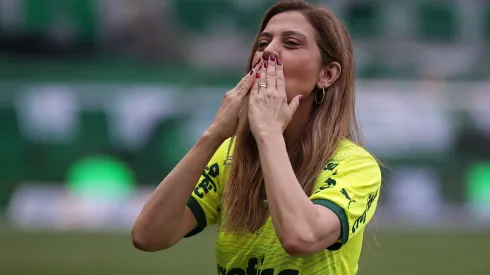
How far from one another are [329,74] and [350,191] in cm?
68

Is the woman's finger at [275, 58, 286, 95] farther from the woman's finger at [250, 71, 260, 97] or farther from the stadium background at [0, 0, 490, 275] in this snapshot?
the stadium background at [0, 0, 490, 275]

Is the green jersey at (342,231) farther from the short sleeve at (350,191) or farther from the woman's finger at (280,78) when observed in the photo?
the woman's finger at (280,78)

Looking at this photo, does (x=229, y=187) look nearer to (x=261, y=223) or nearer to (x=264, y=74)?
(x=261, y=223)

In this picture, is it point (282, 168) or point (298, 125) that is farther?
point (298, 125)

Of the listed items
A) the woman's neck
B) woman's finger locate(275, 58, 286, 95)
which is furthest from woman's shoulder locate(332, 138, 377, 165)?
woman's finger locate(275, 58, 286, 95)

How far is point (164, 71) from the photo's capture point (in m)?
17.8

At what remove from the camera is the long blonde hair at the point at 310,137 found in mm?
4469

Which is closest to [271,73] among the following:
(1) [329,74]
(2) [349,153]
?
(1) [329,74]

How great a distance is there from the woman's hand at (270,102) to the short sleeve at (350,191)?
300 millimetres

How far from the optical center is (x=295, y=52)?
14.8 feet

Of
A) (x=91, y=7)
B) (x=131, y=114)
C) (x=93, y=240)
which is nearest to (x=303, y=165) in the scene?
(x=93, y=240)

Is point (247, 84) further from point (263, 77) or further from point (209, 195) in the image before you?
point (209, 195)

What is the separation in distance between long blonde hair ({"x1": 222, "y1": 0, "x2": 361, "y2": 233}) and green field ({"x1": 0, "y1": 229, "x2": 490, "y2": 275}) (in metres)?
7.40

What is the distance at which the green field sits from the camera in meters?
12.4
